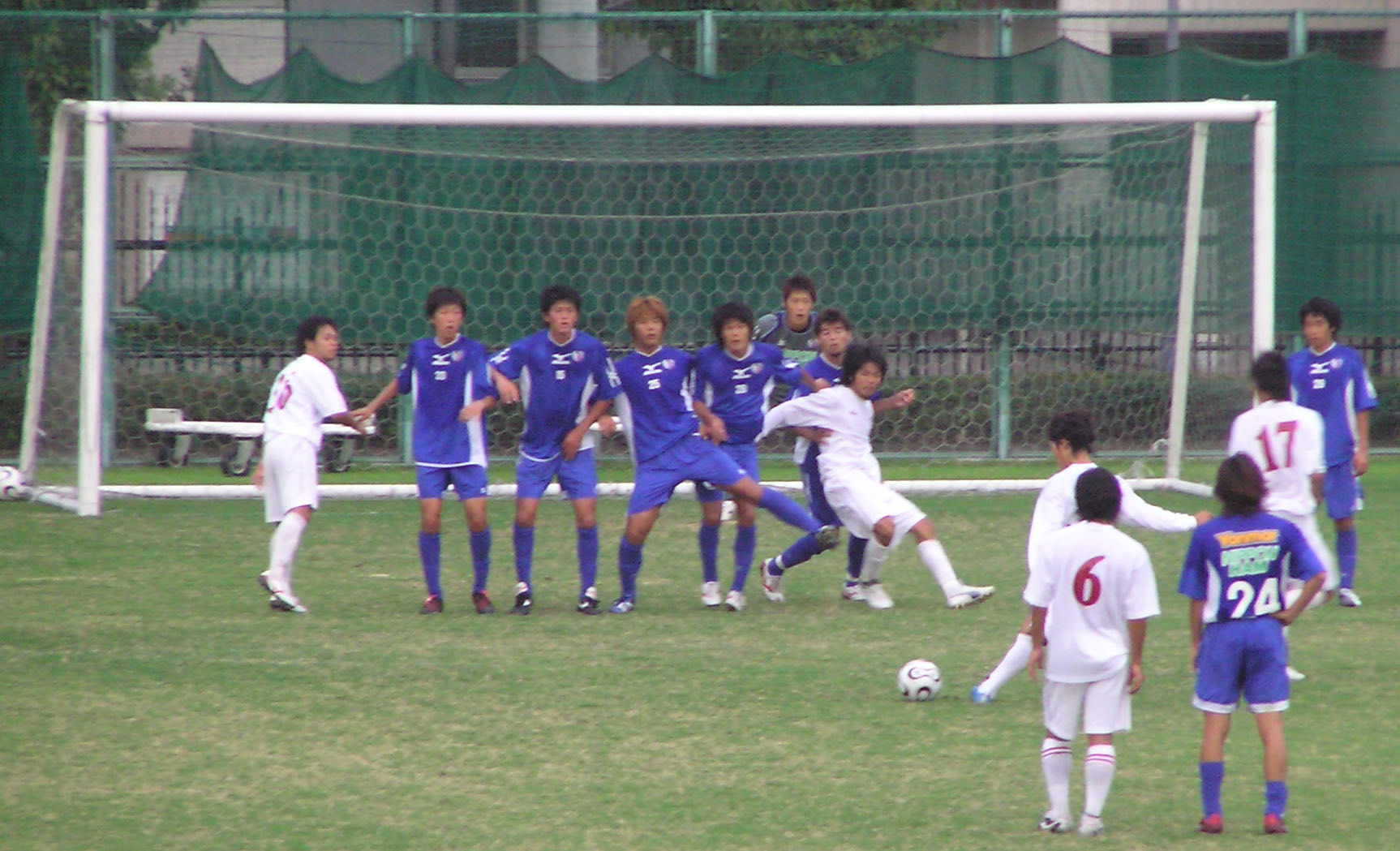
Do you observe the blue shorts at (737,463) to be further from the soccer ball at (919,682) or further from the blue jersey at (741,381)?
the soccer ball at (919,682)

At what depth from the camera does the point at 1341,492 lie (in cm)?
856

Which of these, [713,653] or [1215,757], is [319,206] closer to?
[713,653]

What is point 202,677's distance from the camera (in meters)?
6.67

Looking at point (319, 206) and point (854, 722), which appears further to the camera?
point (319, 206)

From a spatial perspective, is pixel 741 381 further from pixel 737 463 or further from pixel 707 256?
pixel 707 256

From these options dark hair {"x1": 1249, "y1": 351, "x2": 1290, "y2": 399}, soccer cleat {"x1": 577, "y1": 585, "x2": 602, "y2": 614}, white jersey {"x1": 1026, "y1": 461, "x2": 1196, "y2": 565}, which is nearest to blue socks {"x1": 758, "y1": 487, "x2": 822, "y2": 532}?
soccer cleat {"x1": 577, "y1": 585, "x2": 602, "y2": 614}

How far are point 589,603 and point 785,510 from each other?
3.62 ft

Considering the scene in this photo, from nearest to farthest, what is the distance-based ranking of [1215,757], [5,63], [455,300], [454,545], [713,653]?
[1215,757], [713,653], [455,300], [454,545], [5,63]

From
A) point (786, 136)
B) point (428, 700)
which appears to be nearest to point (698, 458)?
point (428, 700)

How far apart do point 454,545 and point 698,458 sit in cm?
268

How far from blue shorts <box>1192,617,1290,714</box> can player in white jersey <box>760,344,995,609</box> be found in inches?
121

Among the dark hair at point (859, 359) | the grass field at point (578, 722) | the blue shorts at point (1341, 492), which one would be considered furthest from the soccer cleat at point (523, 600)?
the blue shorts at point (1341, 492)

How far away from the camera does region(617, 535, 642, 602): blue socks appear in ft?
26.9

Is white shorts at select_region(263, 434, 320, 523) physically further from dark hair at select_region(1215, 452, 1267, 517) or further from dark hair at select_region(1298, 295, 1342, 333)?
dark hair at select_region(1298, 295, 1342, 333)
